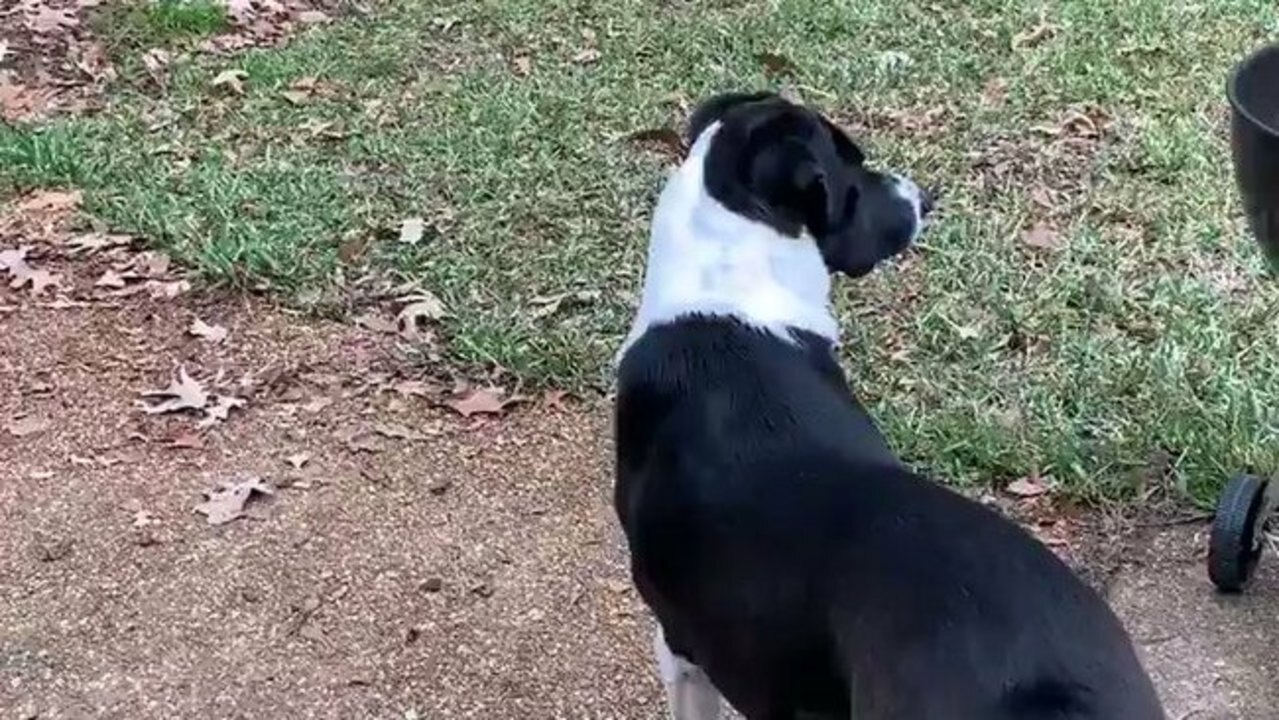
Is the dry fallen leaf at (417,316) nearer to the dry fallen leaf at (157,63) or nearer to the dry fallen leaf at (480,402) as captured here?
the dry fallen leaf at (480,402)

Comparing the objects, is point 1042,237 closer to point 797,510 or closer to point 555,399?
point 555,399

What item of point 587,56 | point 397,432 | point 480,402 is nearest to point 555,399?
point 480,402

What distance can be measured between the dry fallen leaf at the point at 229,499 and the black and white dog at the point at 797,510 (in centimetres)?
149

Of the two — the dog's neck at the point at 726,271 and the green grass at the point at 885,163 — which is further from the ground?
the dog's neck at the point at 726,271

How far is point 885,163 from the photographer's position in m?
5.84

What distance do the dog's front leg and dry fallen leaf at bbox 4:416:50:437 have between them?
85.6 inches

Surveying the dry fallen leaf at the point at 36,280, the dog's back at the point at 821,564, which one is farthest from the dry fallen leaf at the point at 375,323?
the dog's back at the point at 821,564

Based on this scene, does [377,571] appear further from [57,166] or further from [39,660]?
[57,166]

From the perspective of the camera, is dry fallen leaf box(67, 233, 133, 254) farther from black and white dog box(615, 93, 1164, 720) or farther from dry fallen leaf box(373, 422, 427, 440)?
black and white dog box(615, 93, 1164, 720)

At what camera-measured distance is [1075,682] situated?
2.40m

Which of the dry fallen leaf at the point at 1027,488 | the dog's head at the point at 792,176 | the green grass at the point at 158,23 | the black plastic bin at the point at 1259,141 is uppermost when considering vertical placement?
the black plastic bin at the point at 1259,141

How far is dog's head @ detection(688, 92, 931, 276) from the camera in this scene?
323 centimetres

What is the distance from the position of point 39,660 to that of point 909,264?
8.39 ft

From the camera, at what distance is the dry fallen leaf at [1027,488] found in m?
4.27
